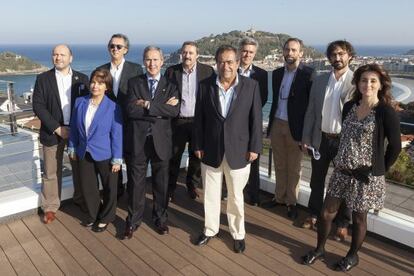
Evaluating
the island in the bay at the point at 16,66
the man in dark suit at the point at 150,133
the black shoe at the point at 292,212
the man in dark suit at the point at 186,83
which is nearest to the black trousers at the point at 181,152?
the man in dark suit at the point at 186,83

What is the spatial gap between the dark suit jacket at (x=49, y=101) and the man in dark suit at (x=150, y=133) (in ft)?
1.91

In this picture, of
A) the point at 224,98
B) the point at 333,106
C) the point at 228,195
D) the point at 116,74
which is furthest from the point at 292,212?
the point at 116,74

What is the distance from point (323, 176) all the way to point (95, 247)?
196 cm

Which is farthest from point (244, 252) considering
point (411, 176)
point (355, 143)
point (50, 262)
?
point (411, 176)

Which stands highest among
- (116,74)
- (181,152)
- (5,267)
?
(116,74)

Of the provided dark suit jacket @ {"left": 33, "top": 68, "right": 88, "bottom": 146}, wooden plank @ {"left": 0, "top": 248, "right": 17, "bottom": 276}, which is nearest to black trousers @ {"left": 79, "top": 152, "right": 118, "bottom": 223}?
dark suit jacket @ {"left": 33, "top": 68, "right": 88, "bottom": 146}

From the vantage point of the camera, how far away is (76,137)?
10.1 feet

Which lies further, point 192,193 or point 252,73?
point 192,193

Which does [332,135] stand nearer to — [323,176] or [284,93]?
[323,176]

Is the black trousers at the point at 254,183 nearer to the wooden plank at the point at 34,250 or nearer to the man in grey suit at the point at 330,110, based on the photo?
the man in grey suit at the point at 330,110

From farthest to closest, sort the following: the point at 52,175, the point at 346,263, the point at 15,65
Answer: the point at 15,65 < the point at 52,175 < the point at 346,263

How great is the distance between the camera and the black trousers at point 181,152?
3.47 m

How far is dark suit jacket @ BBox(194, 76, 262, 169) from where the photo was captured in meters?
2.65

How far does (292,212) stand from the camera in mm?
3455
